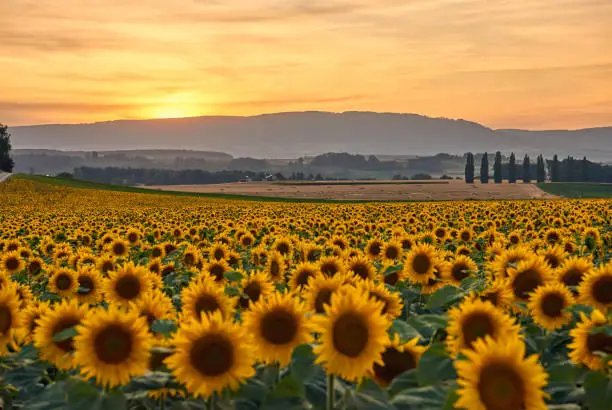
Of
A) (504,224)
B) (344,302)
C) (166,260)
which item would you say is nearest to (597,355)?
(344,302)

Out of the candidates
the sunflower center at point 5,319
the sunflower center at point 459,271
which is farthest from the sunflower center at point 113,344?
the sunflower center at point 459,271

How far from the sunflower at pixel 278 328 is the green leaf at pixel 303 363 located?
33 cm

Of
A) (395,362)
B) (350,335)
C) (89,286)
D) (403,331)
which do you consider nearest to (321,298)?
(403,331)

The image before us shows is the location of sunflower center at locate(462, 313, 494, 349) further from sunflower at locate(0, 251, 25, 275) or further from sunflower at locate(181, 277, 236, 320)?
sunflower at locate(0, 251, 25, 275)

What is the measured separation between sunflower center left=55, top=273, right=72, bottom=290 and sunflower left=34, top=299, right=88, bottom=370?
3378mm

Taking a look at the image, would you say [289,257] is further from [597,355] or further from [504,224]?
[504,224]

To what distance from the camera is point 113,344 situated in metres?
3.89

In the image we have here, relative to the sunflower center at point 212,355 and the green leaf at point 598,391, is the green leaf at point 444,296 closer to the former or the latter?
the green leaf at point 598,391

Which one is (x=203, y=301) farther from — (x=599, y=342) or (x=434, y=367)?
(x=599, y=342)

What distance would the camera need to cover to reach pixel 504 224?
21.7m

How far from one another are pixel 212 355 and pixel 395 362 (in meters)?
1.20

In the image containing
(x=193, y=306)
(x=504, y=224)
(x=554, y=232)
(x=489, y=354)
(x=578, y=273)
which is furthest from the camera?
(x=504, y=224)

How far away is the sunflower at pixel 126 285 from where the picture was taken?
6660 millimetres

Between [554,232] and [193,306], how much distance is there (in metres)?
10.3
